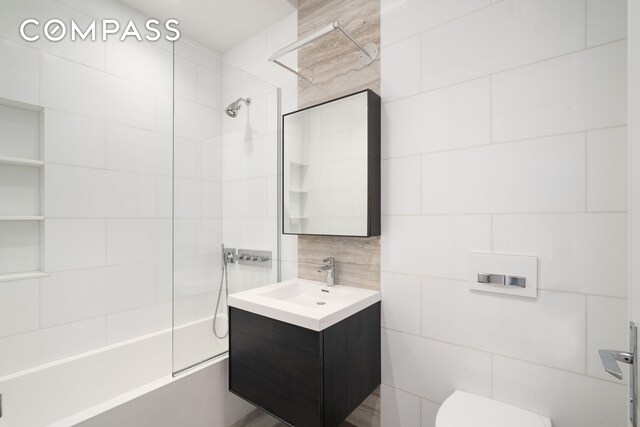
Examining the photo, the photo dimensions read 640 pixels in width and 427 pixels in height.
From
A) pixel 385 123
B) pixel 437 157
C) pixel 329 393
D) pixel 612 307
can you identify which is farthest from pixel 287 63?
pixel 612 307

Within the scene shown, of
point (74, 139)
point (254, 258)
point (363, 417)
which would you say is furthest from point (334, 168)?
point (74, 139)

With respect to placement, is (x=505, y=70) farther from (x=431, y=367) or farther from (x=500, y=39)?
(x=431, y=367)

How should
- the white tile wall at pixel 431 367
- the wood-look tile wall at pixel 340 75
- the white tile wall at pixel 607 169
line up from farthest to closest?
the wood-look tile wall at pixel 340 75 < the white tile wall at pixel 431 367 < the white tile wall at pixel 607 169

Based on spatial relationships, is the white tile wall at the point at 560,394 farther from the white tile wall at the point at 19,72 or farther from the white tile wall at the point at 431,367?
the white tile wall at the point at 19,72

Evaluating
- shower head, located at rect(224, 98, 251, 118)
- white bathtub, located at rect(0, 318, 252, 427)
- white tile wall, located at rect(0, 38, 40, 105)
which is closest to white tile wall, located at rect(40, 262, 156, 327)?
white bathtub, located at rect(0, 318, 252, 427)

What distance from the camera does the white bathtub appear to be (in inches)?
52.3

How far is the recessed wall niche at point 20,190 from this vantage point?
1446 millimetres

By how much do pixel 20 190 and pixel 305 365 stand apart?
5.47 feet

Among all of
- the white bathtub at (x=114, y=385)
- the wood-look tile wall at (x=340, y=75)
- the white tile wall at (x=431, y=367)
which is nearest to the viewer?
the white tile wall at (x=431, y=367)

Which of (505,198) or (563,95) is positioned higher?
(563,95)

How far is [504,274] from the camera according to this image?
1151 millimetres

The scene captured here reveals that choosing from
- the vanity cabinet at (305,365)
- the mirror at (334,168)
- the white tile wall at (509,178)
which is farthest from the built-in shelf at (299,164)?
the vanity cabinet at (305,365)

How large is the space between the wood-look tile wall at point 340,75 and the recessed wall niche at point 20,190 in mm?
1404

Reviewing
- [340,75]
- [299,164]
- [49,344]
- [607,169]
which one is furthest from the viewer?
[299,164]
